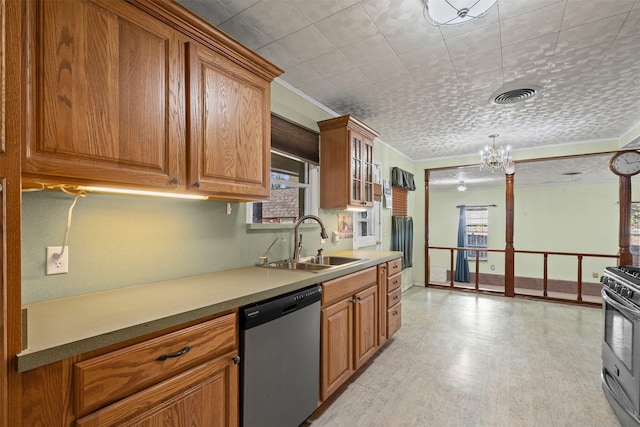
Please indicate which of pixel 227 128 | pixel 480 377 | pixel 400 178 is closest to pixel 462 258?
pixel 400 178

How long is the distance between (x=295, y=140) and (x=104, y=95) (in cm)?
173

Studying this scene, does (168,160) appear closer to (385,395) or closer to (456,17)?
(456,17)

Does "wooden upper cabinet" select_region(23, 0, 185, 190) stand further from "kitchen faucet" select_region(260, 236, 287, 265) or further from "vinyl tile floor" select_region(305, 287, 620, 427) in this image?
"vinyl tile floor" select_region(305, 287, 620, 427)

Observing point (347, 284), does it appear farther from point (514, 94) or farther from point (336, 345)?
point (514, 94)

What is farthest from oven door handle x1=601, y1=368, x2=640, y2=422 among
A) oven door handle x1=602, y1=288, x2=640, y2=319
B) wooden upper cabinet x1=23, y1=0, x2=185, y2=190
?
wooden upper cabinet x1=23, y1=0, x2=185, y2=190

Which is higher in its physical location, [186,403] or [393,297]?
[186,403]

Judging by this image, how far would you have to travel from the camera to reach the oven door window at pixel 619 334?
1.76 metres

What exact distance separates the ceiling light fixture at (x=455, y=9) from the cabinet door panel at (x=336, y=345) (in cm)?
184

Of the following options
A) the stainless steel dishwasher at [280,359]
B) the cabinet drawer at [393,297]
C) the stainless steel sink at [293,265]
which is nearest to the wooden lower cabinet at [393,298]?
the cabinet drawer at [393,297]

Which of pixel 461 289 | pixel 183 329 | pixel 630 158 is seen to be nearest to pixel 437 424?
pixel 183 329

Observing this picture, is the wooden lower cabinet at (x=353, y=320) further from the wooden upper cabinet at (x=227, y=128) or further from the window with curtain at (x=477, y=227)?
the window with curtain at (x=477, y=227)

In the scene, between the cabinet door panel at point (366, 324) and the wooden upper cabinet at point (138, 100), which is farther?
the cabinet door panel at point (366, 324)

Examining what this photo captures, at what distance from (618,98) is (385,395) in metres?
3.52

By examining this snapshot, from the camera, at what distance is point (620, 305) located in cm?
187
